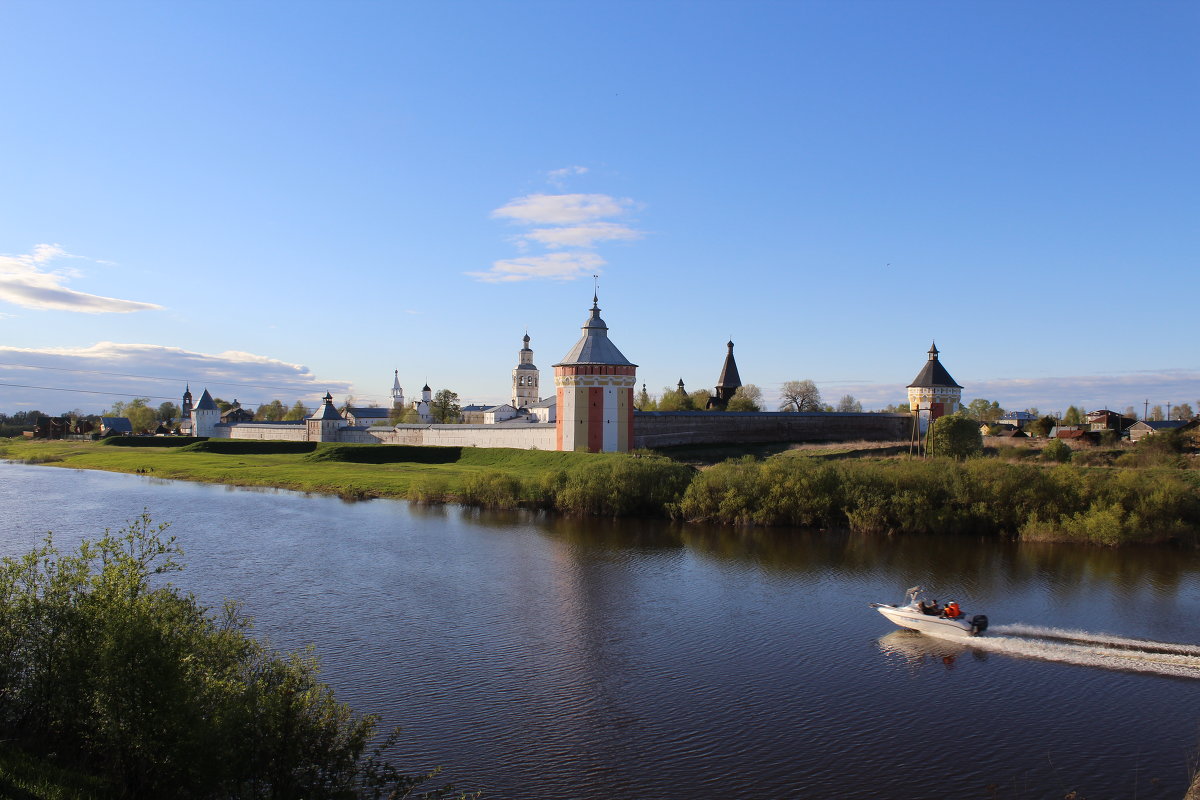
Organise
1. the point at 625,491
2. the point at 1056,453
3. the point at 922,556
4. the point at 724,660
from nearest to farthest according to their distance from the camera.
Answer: the point at 724,660 < the point at 922,556 < the point at 625,491 < the point at 1056,453

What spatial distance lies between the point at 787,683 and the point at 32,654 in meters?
8.29

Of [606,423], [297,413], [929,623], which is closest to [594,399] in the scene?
[606,423]

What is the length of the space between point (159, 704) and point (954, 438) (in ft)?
93.4

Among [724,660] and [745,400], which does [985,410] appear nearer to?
[745,400]

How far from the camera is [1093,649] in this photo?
12328 millimetres

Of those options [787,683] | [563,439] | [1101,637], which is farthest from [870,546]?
[563,439]

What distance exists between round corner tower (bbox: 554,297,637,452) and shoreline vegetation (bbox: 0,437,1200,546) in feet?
4.42

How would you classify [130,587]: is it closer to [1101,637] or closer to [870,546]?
[1101,637]

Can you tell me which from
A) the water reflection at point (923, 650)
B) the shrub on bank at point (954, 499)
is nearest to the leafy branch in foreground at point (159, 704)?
the water reflection at point (923, 650)

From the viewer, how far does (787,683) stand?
11164mm

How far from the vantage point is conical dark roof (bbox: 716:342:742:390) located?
206ft

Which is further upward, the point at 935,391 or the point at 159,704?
the point at 935,391

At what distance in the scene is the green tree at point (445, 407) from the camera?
222ft

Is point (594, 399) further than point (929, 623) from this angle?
Yes
